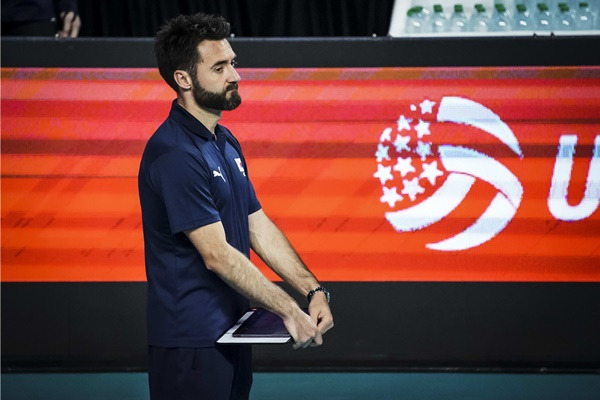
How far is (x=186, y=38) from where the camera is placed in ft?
9.11

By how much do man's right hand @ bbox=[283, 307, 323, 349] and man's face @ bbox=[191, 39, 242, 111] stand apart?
0.66m

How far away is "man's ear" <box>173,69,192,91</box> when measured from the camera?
9.14 ft

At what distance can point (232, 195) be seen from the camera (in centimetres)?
280

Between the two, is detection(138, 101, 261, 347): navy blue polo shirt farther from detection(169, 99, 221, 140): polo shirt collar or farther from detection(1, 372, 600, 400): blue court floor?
detection(1, 372, 600, 400): blue court floor

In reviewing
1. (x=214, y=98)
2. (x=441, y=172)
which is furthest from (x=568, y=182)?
(x=214, y=98)

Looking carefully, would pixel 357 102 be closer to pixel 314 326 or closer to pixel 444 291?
pixel 444 291

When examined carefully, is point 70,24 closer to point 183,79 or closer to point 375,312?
point 375,312

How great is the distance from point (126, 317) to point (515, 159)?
7.32ft

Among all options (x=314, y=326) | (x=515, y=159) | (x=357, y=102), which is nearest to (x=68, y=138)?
(x=357, y=102)

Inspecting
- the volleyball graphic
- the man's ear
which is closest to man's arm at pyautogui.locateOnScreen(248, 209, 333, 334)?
the man's ear

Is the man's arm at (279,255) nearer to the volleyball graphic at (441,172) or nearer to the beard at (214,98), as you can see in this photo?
the beard at (214,98)

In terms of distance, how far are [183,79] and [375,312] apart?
2.54 metres

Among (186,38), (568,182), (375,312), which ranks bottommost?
(375,312)

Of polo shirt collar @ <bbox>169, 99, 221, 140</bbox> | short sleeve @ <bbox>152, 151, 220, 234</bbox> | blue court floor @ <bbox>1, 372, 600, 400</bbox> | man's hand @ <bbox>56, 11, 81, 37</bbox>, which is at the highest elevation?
polo shirt collar @ <bbox>169, 99, 221, 140</bbox>
